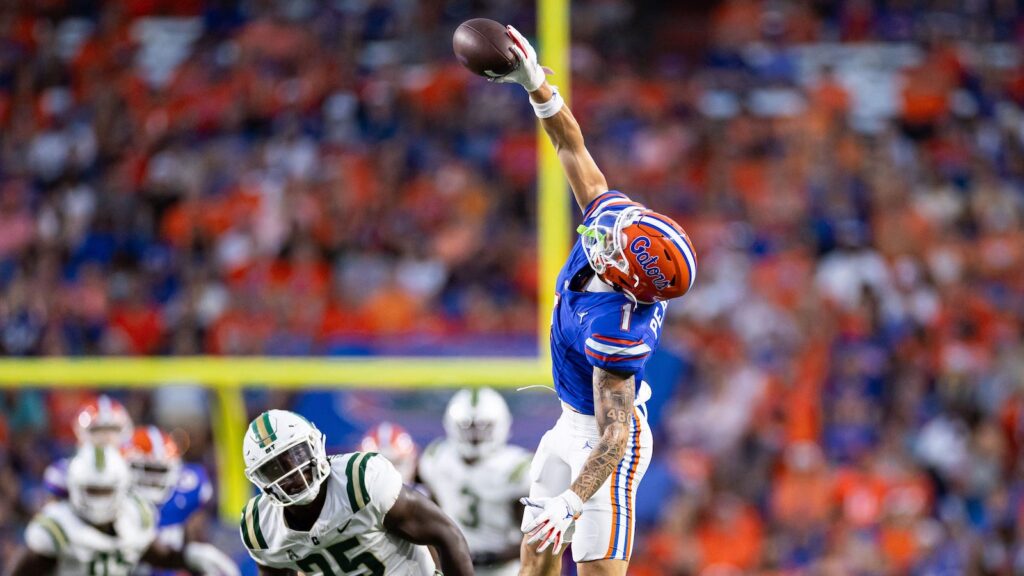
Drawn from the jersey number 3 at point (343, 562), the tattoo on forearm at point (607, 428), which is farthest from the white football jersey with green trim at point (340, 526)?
the tattoo on forearm at point (607, 428)

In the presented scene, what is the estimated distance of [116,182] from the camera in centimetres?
1198

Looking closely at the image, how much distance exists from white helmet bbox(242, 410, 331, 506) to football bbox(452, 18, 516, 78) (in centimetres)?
135

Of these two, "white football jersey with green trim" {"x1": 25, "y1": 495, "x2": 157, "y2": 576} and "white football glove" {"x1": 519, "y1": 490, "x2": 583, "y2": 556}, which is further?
"white football jersey with green trim" {"x1": 25, "y1": 495, "x2": 157, "y2": 576}

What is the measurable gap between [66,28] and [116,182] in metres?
2.20

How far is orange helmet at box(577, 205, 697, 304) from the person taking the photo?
14.6 ft

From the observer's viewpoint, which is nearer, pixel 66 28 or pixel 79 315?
pixel 79 315

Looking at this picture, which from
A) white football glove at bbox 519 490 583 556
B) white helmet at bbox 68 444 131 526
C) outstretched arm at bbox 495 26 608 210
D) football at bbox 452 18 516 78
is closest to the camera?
white football glove at bbox 519 490 583 556

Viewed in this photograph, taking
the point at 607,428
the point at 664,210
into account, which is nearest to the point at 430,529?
the point at 607,428

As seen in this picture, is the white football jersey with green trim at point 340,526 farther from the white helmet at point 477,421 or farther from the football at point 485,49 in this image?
the white helmet at point 477,421

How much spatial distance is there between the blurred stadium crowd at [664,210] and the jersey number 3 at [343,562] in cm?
500

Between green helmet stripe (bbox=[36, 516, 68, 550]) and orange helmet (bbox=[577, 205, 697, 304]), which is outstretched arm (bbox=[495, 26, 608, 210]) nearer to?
orange helmet (bbox=[577, 205, 697, 304])

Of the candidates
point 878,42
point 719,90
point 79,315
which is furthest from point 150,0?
point 878,42

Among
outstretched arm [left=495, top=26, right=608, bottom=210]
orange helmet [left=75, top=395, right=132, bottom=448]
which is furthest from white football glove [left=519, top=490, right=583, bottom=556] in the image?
orange helmet [left=75, top=395, right=132, bottom=448]

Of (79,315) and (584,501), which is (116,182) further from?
(584,501)
